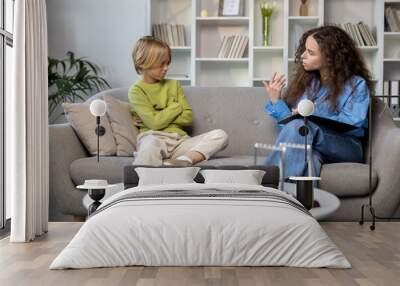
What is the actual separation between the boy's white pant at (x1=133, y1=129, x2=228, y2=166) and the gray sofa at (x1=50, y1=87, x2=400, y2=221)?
0.29ft

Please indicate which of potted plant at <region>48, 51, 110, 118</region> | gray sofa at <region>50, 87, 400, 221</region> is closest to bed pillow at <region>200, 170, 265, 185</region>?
gray sofa at <region>50, 87, 400, 221</region>

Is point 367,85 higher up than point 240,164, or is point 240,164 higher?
point 367,85

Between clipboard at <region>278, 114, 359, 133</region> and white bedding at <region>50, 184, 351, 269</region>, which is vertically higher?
clipboard at <region>278, 114, 359, 133</region>

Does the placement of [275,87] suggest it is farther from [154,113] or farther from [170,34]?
[170,34]

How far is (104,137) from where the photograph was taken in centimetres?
432

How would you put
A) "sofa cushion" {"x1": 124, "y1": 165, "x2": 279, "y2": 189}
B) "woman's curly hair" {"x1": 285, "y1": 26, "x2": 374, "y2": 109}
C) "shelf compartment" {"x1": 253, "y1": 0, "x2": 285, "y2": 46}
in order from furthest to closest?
1. "shelf compartment" {"x1": 253, "y1": 0, "x2": 285, "y2": 46}
2. "woman's curly hair" {"x1": 285, "y1": 26, "x2": 374, "y2": 109}
3. "sofa cushion" {"x1": 124, "y1": 165, "x2": 279, "y2": 189}

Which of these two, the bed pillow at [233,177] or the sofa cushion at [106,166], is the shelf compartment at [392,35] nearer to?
the sofa cushion at [106,166]

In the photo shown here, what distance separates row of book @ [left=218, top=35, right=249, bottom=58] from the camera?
641 cm

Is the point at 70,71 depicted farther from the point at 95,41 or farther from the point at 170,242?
the point at 170,242

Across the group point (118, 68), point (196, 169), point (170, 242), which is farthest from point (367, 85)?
point (118, 68)

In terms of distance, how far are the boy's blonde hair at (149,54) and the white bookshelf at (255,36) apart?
6.12ft

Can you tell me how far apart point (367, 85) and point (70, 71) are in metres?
3.15

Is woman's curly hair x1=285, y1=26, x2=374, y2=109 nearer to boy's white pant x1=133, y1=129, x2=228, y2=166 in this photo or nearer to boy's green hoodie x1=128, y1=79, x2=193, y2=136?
boy's white pant x1=133, y1=129, x2=228, y2=166

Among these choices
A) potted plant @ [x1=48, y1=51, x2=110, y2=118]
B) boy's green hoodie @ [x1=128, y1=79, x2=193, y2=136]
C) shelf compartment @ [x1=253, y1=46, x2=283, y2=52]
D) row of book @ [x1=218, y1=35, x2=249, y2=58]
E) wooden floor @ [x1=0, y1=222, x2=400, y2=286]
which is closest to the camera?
wooden floor @ [x1=0, y1=222, x2=400, y2=286]
